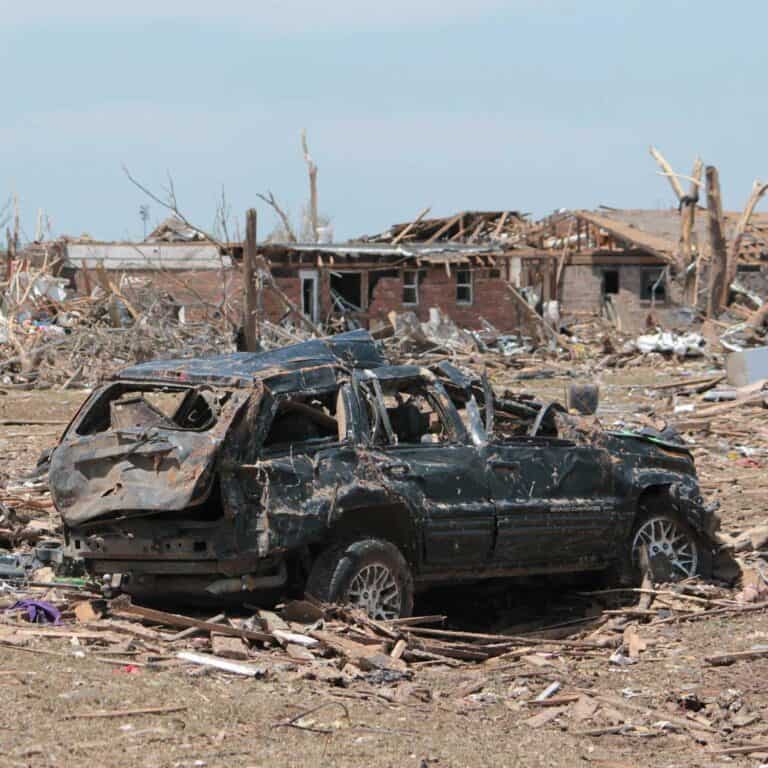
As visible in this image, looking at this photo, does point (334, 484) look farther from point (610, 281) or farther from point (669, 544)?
point (610, 281)

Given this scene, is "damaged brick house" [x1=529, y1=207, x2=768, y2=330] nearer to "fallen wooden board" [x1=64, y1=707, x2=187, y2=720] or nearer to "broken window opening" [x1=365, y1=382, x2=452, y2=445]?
"broken window opening" [x1=365, y1=382, x2=452, y2=445]

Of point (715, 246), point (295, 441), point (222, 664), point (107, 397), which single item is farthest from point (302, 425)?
point (715, 246)

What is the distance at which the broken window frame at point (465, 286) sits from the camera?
45938 mm

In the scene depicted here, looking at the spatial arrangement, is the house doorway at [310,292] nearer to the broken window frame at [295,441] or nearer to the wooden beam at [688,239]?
the wooden beam at [688,239]

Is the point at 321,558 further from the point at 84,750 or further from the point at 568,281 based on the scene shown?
the point at 568,281

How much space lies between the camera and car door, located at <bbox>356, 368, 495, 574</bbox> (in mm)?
9234

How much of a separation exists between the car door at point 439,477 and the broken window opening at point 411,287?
117 ft

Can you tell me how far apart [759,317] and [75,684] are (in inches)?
1282

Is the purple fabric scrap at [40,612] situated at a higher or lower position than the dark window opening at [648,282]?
lower

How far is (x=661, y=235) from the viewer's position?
52.2 m

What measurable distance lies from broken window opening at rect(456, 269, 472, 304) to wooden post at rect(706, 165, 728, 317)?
777 centimetres

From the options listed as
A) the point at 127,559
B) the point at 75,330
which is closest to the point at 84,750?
the point at 127,559

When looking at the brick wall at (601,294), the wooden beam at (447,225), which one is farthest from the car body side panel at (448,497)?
the wooden beam at (447,225)

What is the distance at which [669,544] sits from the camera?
10.8 metres
